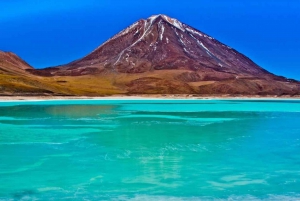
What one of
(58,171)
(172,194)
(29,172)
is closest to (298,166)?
(172,194)

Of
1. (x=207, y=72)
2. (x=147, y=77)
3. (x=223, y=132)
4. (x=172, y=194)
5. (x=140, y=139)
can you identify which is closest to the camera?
(x=172, y=194)

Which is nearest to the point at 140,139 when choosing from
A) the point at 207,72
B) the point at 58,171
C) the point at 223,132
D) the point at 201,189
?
the point at 223,132

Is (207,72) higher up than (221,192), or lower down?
higher up

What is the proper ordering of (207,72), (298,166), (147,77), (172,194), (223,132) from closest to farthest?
(172,194) → (298,166) → (223,132) → (147,77) → (207,72)

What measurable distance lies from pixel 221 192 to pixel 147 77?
16152 centimetres

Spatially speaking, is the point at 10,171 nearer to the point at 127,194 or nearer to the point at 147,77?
the point at 127,194

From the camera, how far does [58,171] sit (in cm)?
1565

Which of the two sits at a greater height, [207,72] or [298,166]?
[207,72]

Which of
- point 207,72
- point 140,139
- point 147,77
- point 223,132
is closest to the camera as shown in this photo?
point 140,139

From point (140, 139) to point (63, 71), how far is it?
179305 millimetres

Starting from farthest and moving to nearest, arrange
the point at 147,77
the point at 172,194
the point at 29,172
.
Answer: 1. the point at 147,77
2. the point at 29,172
3. the point at 172,194

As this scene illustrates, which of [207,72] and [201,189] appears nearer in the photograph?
[201,189]

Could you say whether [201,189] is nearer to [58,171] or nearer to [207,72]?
[58,171]

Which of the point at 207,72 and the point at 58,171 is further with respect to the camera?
the point at 207,72
